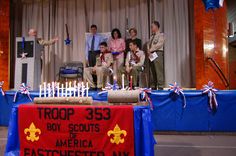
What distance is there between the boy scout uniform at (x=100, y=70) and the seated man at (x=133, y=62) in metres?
0.31

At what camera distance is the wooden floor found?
2820mm

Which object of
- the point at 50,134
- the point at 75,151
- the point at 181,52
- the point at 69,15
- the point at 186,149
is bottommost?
the point at 186,149

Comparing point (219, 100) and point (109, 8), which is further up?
point (109, 8)

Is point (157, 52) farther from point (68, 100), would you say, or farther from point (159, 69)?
point (68, 100)

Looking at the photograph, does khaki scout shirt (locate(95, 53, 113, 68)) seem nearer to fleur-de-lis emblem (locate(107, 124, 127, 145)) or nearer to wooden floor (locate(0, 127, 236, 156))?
wooden floor (locate(0, 127, 236, 156))

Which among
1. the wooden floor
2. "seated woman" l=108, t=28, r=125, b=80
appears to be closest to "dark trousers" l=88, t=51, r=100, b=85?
"seated woman" l=108, t=28, r=125, b=80

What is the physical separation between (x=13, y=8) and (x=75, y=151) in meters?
5.43

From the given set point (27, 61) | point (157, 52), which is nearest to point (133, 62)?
point (157, 52)

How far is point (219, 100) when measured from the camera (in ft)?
11.7

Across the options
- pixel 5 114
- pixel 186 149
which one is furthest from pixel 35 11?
pixel 186 149

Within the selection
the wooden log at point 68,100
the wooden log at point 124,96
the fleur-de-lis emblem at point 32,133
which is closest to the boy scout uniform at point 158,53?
the wooden log at point 124,96

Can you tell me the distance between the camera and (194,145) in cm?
313

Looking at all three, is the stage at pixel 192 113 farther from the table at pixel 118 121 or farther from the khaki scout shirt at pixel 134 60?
the table at pixel 118 121

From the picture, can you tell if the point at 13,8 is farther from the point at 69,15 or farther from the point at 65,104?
the point at 65,104
